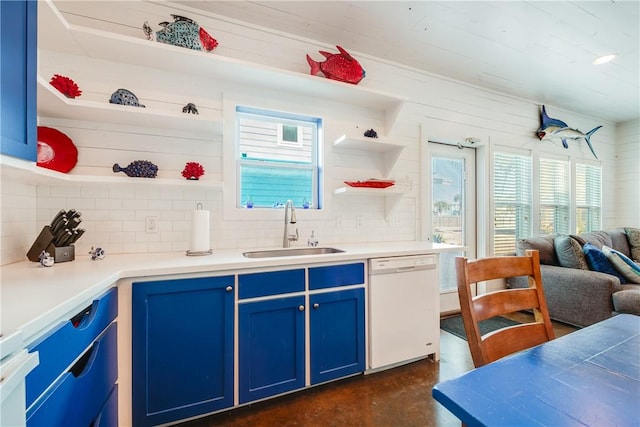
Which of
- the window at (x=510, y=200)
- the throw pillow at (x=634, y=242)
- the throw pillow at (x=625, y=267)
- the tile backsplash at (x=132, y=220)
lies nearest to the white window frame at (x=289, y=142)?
the tile backsplash at (x=132, y=220)

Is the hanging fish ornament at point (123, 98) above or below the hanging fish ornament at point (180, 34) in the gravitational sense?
below

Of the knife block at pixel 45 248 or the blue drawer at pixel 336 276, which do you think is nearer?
the knife block at pixel 45 248

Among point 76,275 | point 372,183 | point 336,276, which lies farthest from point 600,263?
point 76,275

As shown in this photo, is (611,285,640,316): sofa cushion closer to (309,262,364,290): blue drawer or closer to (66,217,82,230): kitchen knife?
(309,262,364,290): blue drawer

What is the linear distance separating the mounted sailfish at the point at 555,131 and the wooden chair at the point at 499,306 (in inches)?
147

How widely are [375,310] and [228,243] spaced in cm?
124

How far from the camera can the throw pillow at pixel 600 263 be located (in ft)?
9.45

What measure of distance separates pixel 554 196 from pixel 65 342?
5.47m

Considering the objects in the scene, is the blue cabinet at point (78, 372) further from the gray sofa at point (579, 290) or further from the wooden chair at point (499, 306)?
the gray sofa at point (579, 290)

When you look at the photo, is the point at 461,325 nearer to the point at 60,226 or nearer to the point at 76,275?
the point at 76,275

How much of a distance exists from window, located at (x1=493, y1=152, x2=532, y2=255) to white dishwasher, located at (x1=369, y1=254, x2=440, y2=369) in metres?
1.86

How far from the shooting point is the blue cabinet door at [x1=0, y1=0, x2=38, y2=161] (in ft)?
3.26

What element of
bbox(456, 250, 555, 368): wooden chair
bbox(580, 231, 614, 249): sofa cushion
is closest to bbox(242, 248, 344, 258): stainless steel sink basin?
bbox(456, 250, 555, 368): wooden chair

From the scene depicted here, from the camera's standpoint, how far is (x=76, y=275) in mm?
1274
